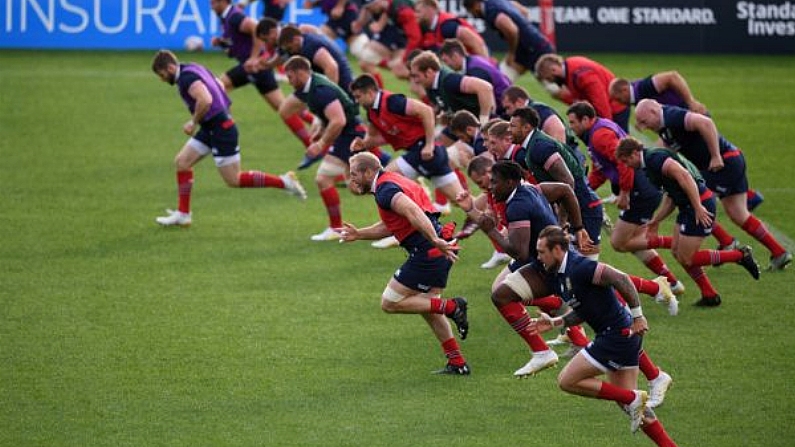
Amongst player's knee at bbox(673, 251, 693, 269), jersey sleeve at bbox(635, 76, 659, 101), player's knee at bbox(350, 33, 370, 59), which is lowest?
player's knee at bbox(673, 251, 693, 269)

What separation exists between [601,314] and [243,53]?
12223mm

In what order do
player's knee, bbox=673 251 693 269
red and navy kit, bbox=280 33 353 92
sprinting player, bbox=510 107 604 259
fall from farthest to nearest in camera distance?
red and navy kit, bbox=280 33 353 92 → player's knee, bbox=673 251 693 269 → sprinting player, bbox=510 107 604 259

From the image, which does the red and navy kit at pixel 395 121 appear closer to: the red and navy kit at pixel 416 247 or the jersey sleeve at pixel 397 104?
the jersey sleeve at pixel 397 104

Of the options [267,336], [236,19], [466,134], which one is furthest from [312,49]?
[267,336]

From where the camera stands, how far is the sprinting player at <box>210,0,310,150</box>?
64.9ft

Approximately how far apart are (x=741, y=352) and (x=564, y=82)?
505 centimetres

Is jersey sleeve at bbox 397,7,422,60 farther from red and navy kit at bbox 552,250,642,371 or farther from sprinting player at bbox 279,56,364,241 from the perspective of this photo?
red and navy kit at bbox 552,250,642,371

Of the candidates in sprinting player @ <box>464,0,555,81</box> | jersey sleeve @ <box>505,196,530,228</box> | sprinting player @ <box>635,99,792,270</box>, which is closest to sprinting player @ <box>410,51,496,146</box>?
sprinting player @ <box>635,99,792,270</box>

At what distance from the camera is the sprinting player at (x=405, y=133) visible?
14.2 metres

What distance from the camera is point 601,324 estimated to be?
30.3 feet

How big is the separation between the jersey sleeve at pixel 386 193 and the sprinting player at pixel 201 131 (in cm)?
524

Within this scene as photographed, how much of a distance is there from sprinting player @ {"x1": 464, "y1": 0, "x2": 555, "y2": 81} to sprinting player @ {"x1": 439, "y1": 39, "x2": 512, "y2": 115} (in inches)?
114

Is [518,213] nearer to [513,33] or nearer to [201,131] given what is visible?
[201,131]

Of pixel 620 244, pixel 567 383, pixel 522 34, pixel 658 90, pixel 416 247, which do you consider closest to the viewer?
pixel 567 383
